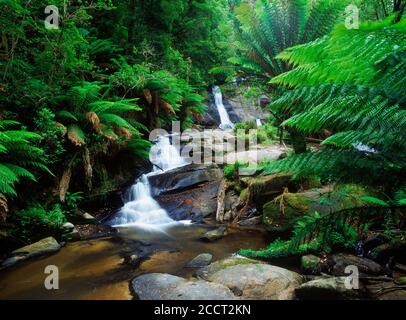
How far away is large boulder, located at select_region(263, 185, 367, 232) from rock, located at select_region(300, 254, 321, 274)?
910mm

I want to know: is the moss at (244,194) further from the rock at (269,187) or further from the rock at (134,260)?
the rock at (134,260)

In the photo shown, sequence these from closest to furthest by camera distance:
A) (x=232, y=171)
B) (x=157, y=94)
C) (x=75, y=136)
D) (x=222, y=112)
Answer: (x=75, y=136), (x=232, y=171), (x=157, y=94), (x=222, y=112)

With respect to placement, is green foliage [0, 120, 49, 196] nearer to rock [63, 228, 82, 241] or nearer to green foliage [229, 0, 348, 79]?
rock [63, 228, 82, 241]

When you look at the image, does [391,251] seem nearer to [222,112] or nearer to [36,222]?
[36,222]

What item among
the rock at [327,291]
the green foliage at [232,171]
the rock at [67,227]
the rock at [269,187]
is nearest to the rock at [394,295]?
the rock at [327,291]

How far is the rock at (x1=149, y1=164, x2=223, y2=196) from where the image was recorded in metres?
6.86

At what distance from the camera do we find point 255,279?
306 cm

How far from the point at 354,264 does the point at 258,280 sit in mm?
1132

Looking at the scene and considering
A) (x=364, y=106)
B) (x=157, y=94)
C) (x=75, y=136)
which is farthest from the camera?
(x=157, y=94)

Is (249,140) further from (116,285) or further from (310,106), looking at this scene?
(310,106)

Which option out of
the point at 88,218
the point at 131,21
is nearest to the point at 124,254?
the point at 88,218

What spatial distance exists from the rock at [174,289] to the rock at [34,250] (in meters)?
1.64

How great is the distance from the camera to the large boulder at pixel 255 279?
9.39ft
